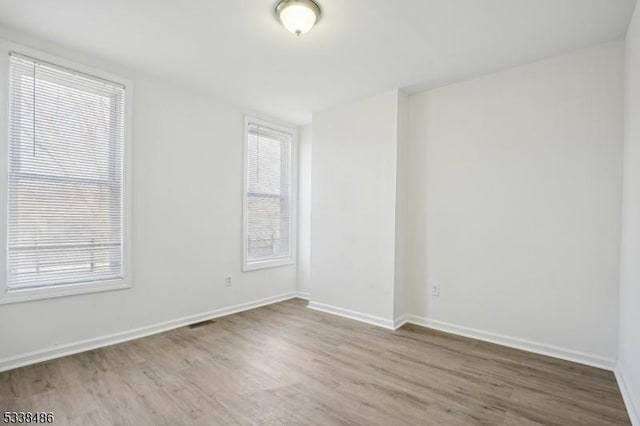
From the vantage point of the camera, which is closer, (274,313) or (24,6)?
→ (24,6)

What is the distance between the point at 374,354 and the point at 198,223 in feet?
7.83

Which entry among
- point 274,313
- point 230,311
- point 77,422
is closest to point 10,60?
point 77,422

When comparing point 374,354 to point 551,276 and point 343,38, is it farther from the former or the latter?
point 343,38

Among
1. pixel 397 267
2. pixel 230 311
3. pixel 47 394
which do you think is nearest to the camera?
pixel 47 394

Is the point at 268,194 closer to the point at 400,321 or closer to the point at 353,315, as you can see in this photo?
the point at 353,315

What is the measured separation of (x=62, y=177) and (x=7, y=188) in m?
0.36

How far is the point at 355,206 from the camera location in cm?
390

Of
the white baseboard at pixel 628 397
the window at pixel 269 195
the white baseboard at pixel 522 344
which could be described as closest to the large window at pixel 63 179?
the window at pixel 269 195

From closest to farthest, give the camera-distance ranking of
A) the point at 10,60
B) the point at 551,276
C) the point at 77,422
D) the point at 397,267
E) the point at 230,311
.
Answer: the point at 77,422 < the point at 10,60 < the point at 551,276 < the point at 397,267 < the point at 230,311

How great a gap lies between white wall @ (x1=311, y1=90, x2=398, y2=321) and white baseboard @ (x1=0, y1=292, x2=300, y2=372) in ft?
4.03

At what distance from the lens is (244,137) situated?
13.8ft

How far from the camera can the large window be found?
8.30 ft

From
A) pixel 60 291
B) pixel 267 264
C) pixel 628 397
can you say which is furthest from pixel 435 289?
pixel 60 291

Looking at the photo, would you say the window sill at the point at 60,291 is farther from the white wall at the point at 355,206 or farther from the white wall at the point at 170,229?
the white wall at the point at 355,206
